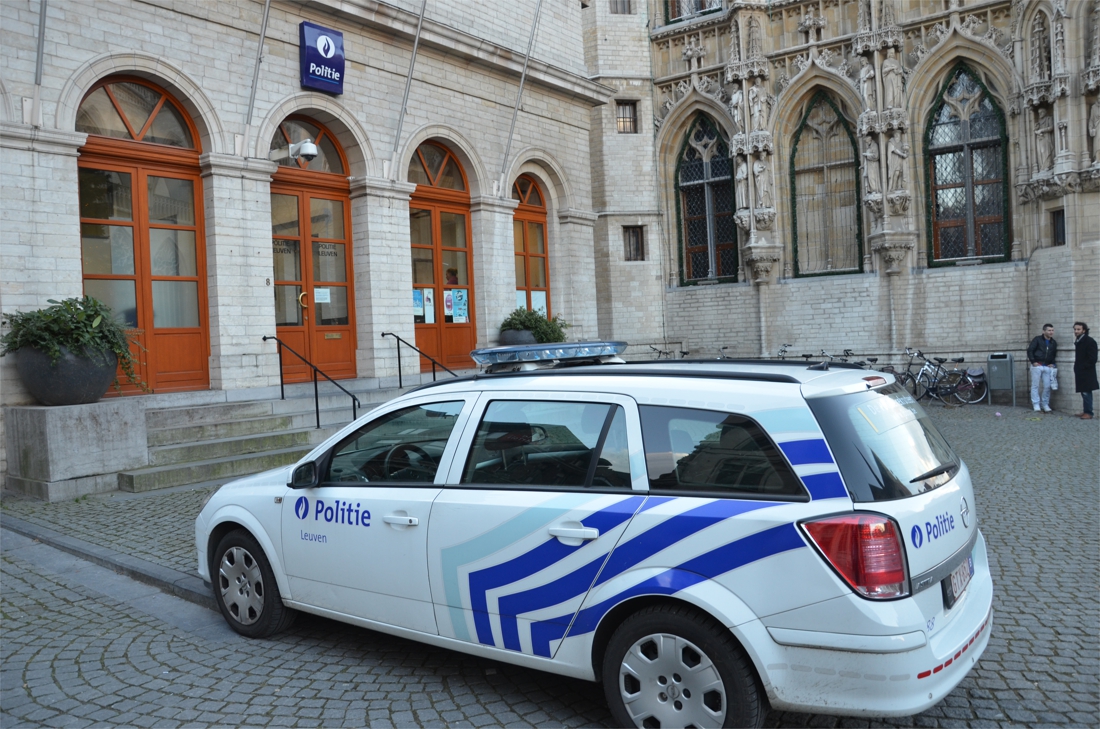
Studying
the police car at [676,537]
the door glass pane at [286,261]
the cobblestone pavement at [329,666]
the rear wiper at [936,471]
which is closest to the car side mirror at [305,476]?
the police car at [676,537]

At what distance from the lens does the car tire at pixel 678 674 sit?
314 cm

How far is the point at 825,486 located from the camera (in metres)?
3.11

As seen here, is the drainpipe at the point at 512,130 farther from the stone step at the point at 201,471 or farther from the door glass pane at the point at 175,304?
the stone step at the point at 201,471

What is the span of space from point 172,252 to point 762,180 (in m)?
13.9

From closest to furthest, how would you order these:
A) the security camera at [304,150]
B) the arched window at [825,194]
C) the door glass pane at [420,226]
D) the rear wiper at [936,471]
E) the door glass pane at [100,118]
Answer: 1. the rear wiper at [936,471]
2. the door glass pane at [100,118]
3. the security camera at [304,150]
4. the door glass pane at [420,226]
5. the arched window at [825,194]

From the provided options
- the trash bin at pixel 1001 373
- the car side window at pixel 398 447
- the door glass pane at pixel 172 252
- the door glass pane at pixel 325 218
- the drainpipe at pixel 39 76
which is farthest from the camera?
the trash bin at pixel 1001 373

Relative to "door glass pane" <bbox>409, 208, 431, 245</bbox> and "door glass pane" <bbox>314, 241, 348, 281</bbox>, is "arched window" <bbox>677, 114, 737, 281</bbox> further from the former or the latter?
"door glass pane" <bbox>314, 241, 348, 281</bbox>

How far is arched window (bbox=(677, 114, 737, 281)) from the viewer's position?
21531 mm

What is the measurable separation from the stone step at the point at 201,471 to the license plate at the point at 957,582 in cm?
832

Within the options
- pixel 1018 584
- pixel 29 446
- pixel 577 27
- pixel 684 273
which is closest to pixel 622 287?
pixel 684 273

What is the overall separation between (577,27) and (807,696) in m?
19.1

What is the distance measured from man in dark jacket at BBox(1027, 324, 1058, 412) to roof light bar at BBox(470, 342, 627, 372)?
567 inches

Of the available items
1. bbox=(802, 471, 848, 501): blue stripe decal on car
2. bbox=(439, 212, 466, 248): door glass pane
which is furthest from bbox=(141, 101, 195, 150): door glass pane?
bbox=(802, 471, 848, 501): blue stripe decal on car

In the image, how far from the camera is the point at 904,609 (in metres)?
3.02
